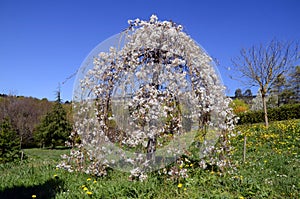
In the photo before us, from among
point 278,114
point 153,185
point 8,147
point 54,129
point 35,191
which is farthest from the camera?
point 54,129

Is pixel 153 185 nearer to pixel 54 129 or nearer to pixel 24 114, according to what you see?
pixel 54 129

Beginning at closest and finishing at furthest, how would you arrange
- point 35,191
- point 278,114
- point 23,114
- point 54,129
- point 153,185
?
point 153,185 < point 35,191 < point 278,114 < point 54,129 < point 23,114

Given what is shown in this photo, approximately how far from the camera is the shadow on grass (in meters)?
3.38

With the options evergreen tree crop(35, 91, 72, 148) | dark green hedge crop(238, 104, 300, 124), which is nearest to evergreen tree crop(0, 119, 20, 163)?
evergreen tree crop(35, 91, 72, 148)

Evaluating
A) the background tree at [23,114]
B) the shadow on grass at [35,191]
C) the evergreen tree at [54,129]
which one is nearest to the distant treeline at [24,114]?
the background tree at [23,114]

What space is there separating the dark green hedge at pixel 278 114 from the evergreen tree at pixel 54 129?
1244 cm

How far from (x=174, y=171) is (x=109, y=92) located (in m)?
1.44

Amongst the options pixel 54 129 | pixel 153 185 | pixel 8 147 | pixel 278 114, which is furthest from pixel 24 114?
pixel 153 185

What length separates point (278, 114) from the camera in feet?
53.5

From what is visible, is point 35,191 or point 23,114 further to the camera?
point 23,114

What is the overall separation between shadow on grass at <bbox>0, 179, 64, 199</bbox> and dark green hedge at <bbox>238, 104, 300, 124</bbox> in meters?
15.3

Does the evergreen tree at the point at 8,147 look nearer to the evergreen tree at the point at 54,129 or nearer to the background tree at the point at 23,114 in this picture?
the evergreen tree at the point at 54,129

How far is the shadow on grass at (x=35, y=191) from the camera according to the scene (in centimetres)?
338

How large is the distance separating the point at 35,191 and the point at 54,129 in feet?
54.9
